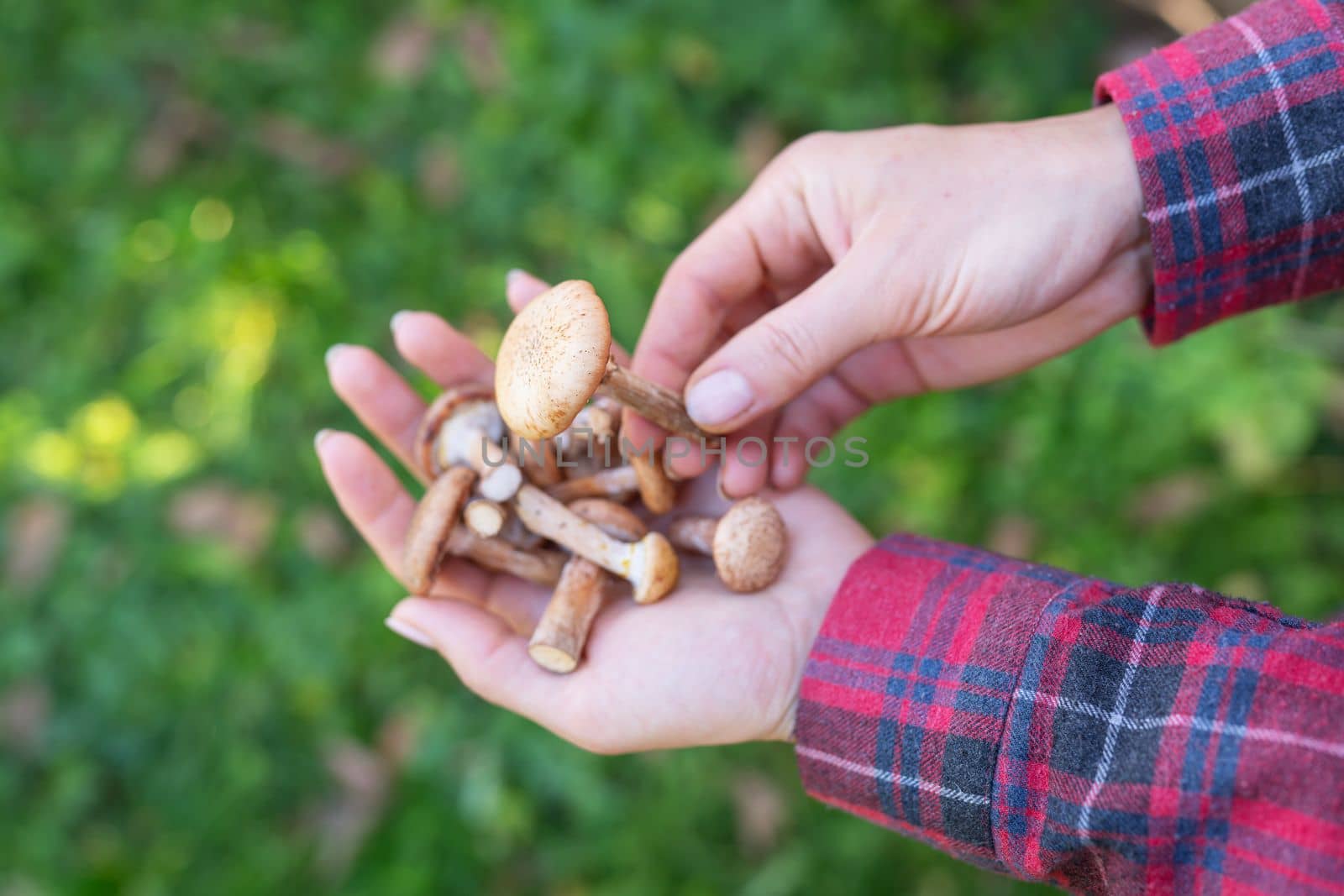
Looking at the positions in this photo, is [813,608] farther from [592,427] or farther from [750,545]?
[592,427]

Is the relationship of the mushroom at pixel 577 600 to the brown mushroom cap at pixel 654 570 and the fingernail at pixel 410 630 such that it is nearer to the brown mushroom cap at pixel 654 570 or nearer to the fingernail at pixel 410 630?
the brown mushroom cap at pixel 654 570

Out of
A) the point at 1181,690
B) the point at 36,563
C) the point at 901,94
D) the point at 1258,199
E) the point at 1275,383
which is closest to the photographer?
the point at 1181,690

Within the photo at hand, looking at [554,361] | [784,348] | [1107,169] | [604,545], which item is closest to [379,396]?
[604,545]

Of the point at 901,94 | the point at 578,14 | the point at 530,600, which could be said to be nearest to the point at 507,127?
the point at 578,14

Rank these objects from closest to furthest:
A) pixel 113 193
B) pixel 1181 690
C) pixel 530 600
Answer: pixel 1181 690, pixel 530 600, pixel 113 193

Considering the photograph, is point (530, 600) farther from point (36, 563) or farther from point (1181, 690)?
point (36, 563)

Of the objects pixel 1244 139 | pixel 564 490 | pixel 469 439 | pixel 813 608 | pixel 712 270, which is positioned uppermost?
pixel 1244 139

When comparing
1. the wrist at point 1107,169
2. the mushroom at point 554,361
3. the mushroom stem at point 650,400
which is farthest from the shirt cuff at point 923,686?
the wrist at point 1107,169

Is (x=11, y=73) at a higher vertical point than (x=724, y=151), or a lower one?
higher
